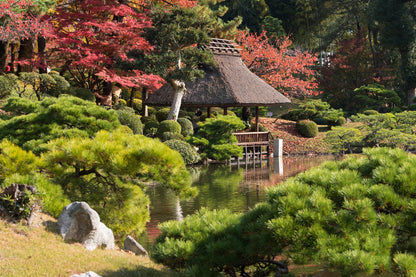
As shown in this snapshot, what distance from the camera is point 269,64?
29.2 metres

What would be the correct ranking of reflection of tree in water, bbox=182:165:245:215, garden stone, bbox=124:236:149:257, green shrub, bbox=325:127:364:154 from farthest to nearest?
green shrub, bbox=325:127:364:154
reflection of tree in water, bbox=182:165:245:215
garden stone, bbox=124:236:149:257

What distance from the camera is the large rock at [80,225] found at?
601 cm

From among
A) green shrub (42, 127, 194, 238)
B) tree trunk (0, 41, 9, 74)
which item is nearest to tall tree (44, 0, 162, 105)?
tree trunk (0, 41, 9, 74)

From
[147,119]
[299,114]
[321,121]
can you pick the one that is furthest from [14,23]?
[321,121]

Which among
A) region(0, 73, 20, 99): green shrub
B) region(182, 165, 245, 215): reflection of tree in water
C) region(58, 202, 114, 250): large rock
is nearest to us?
region(58, 202, 114, 250): large rock

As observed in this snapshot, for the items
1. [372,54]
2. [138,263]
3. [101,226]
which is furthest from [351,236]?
[372,54]

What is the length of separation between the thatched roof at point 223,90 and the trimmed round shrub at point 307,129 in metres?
4.08

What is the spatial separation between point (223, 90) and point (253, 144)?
121 inches

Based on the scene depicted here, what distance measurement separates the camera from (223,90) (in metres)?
22.4

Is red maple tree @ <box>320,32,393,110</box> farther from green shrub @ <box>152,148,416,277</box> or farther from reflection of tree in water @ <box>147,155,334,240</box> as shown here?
green shrub @ <box>152,148,416,277</box>

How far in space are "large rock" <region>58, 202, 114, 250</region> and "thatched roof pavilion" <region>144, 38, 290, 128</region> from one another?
16.3 m

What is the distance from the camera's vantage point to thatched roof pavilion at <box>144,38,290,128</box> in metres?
22.2

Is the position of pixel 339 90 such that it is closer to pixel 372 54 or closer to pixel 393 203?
pixel 372 54

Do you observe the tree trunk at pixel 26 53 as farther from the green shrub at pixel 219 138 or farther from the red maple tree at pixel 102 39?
the green shrub at pixel 219 138
